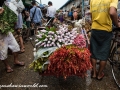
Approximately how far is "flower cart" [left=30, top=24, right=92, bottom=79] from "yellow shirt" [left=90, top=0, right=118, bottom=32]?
63 cm

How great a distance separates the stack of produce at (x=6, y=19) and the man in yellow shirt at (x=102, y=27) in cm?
193

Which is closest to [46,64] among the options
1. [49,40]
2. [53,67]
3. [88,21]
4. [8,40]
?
[53,67]

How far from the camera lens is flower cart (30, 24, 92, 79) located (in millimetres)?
2561

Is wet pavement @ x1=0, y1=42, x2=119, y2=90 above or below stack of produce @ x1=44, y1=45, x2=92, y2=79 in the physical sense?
below

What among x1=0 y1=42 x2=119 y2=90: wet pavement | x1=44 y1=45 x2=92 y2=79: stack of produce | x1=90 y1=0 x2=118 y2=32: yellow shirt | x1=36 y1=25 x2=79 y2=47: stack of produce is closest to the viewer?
x1=44 y1=45 x2=92 y2=79: stack of produce

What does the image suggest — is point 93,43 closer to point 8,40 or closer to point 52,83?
point 52,83

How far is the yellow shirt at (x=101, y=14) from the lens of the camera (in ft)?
10.5

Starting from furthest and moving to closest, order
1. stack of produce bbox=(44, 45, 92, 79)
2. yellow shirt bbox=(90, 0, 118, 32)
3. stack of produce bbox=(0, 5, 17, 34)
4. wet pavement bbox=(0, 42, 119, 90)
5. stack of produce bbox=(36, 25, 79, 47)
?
stack of produce bbox=(0, 5, 17, 34) → wet pavement bbox=(0, 42, 119, 90) → yellow shirt bbox=(90, 0, 118, 32) → stack of produce bbox=(36, 25, 79, 47) → stack of produce bbox=(44, 45, 92, 79)

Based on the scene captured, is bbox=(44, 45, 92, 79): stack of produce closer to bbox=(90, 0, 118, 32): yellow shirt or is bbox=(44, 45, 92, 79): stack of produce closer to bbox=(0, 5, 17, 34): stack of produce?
bbox=(90, 0, 118, 32): yellow shirt

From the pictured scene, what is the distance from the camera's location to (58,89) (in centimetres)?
330

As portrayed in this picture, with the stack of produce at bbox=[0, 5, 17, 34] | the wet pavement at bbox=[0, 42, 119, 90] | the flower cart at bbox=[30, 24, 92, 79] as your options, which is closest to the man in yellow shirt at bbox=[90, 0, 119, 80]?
the wet pavement at bbox=[0, 42, 119, 90]

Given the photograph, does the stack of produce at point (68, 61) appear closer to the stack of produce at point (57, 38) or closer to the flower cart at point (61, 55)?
the flower cart at point (61, 55)

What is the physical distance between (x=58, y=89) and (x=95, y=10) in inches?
76.1

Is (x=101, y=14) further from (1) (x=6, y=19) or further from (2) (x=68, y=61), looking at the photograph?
(1) (x=6, y=19)
